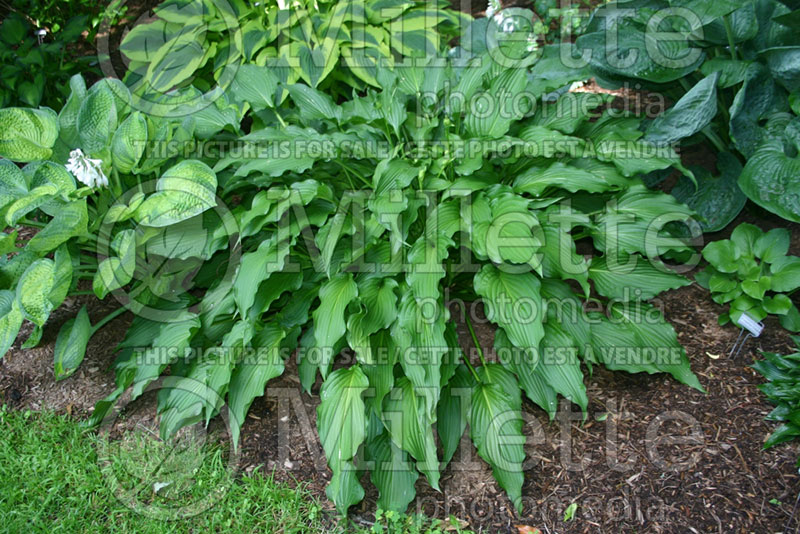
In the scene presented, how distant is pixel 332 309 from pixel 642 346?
1.31 metres

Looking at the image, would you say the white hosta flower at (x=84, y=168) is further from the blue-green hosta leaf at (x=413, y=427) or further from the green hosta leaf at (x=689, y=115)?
the green hosta leaf at (x=689, y=115)

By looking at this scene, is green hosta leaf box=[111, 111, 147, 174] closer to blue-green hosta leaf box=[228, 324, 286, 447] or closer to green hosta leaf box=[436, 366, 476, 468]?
blue-green hosta leaf box=[228, 324, 286, 447]

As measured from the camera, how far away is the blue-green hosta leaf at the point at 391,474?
2445 millimetres

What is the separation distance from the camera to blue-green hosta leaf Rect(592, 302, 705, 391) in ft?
8.73

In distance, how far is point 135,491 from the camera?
259 cm

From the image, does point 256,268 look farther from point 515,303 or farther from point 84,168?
point 515,303

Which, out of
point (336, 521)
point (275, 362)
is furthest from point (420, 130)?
point (336, 521)

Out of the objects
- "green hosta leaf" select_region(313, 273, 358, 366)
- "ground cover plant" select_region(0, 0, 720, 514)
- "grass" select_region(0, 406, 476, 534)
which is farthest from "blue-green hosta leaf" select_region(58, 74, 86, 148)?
"green hosta leaf" select_region(313, 273, 358, 366)

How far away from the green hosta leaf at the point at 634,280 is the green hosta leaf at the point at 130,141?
2.09 meters

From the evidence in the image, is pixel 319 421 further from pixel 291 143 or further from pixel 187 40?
pixel 187 40

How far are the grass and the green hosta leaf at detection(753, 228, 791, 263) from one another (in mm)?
1790

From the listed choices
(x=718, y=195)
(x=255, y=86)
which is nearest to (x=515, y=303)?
(x=718, y=195)

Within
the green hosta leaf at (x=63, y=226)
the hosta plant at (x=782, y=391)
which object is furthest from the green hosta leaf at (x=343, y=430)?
the hosta plant at (x=782, y=391)

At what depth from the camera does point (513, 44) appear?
3.24 m
